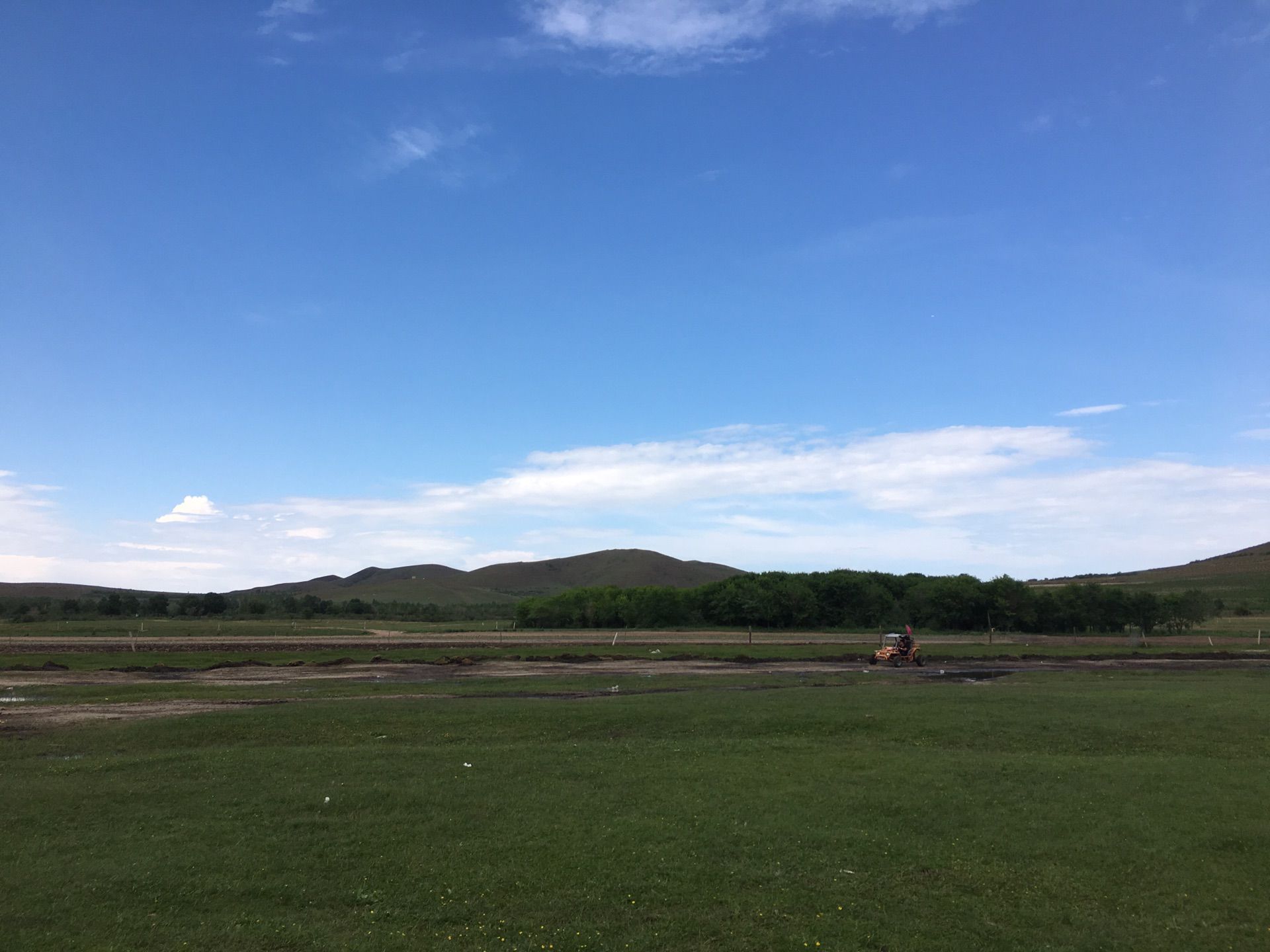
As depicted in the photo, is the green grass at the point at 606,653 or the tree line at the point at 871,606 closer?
the green grass at the point at 606,653

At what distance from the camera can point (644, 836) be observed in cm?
1412

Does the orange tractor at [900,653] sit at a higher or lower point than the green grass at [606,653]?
higher

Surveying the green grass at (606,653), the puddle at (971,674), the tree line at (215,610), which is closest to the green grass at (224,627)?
the tree line at (215,610)

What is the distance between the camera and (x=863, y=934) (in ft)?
35.4

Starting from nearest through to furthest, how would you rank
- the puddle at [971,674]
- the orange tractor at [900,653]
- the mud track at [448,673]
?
the mud track at [448,673] < the puddle at [971,674] < the orange tractor at [900,653]

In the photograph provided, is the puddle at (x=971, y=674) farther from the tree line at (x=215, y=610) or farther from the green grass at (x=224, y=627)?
the tree line at (x=215, y=610)

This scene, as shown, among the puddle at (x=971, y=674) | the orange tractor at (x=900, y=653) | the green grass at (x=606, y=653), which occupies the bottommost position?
the green grass at (x=606, y=653)

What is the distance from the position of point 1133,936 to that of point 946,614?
106 meters

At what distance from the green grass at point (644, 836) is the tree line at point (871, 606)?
8609cm

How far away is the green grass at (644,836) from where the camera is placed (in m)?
11.0

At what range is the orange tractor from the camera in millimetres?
48906

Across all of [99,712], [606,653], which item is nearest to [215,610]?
[606,653]

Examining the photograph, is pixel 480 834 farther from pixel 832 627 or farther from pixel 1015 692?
pixel 832 627

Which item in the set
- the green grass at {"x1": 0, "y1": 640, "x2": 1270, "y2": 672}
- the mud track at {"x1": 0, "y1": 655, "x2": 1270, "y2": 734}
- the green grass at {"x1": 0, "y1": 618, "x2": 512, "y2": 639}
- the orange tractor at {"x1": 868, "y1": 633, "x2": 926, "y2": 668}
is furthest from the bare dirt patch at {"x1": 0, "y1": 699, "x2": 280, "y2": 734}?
the green grass at {"x1": 0, "y1": 618, "x2": 512, "y2": 639}
